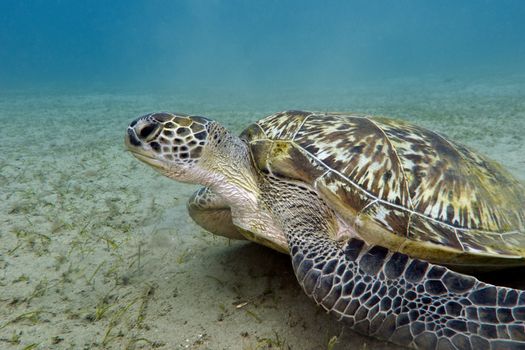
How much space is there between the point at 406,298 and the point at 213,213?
1.51 meters

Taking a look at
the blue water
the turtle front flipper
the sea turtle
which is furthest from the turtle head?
the blue water

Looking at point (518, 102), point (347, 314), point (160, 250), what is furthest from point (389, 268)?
point (518, 102)

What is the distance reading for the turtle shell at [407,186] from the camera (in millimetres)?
1750

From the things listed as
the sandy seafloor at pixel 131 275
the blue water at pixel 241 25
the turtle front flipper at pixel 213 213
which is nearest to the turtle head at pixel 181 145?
the turtle front flipper at pixel 213 213

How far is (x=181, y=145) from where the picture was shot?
7.00 ft

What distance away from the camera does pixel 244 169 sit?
2277 mm

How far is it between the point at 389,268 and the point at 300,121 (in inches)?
47.7

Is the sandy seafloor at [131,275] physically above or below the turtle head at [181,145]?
below

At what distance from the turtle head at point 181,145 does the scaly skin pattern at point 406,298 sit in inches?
31.9

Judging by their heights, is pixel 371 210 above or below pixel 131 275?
above

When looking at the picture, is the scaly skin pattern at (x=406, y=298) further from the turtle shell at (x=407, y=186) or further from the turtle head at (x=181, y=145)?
the turtle head at (x=181, y=145)

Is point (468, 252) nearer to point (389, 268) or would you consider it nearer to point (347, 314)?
point (389, 268)

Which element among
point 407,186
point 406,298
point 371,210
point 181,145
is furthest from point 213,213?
point 406,298

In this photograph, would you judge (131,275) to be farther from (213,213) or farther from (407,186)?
(407,186)
